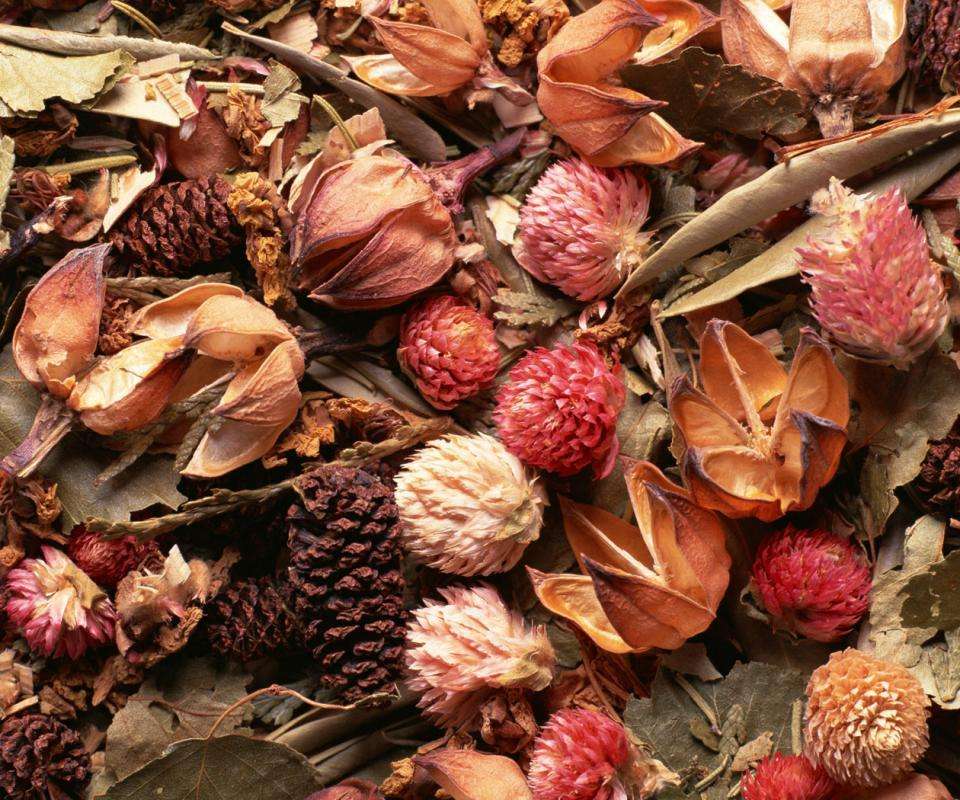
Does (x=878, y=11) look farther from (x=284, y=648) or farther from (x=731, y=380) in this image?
(x=284, y=648)

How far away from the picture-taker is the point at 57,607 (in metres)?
1.14

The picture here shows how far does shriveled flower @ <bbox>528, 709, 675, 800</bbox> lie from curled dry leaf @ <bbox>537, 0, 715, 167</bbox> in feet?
1.98

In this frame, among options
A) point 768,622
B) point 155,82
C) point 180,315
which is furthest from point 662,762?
point 155,82

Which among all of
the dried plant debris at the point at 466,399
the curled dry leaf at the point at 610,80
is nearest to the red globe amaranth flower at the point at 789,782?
the dried plant debris at the point at 466,399

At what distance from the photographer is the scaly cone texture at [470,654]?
110 cm

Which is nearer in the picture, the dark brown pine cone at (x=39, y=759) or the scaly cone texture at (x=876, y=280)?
the scaly cone texture at (x=876, y=280)

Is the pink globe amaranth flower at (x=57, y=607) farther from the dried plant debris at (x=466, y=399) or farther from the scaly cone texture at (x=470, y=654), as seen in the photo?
the scaly cone texture at (x=470, y=654)

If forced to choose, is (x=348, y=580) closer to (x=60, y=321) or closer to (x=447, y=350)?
(x=447, y=350)

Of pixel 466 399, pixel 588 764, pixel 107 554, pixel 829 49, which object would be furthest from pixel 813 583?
pixel 107 554

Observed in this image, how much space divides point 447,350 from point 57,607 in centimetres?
50

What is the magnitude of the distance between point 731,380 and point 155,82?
73 cm

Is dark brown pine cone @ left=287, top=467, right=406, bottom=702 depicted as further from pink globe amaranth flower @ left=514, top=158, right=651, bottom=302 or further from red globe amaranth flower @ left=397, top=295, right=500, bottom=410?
pink globe amaranth flower @ left=514, top=158, right=651, bottom=302

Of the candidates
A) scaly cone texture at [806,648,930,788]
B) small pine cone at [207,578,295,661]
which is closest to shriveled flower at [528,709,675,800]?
scaly cone texture at [806,648,930,788]

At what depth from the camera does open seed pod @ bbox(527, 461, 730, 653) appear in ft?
3.48
